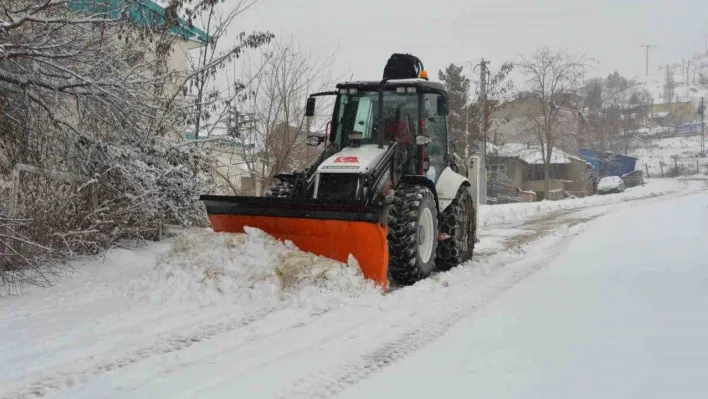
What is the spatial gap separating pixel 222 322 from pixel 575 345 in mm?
2617

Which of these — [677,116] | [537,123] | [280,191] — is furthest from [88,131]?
[677,116]

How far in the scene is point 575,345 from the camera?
395 cm

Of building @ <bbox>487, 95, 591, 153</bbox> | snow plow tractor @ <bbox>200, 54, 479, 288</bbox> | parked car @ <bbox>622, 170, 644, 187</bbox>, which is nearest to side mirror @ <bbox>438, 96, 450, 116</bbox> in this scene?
snow plow tractor @ <bbox>200, 54, 479, 288</bbox>

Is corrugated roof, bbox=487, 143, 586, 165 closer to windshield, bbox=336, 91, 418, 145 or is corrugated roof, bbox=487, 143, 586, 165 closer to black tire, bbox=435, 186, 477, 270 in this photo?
black tire, bbox=435, 186, 477, 270

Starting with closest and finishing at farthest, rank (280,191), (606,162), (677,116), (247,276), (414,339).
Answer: (414,339), (247,276), (280,191), (606,162), (677,116)

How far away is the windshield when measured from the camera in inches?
281

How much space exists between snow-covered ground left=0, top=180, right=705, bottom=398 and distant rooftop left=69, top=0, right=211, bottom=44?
95.9 inches

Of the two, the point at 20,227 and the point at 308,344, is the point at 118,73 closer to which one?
the point at 20,227

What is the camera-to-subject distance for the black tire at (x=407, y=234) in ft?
19.7

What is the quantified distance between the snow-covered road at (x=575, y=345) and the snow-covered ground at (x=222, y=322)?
235mm

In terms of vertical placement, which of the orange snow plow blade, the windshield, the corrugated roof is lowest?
the orange snow plow blade

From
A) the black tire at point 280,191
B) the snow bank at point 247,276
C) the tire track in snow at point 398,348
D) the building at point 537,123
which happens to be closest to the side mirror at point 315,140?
the black tire at point 280,191

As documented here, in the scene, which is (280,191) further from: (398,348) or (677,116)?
(677,116)

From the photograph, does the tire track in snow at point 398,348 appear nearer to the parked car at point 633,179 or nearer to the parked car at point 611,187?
the parked car at point 611,187
